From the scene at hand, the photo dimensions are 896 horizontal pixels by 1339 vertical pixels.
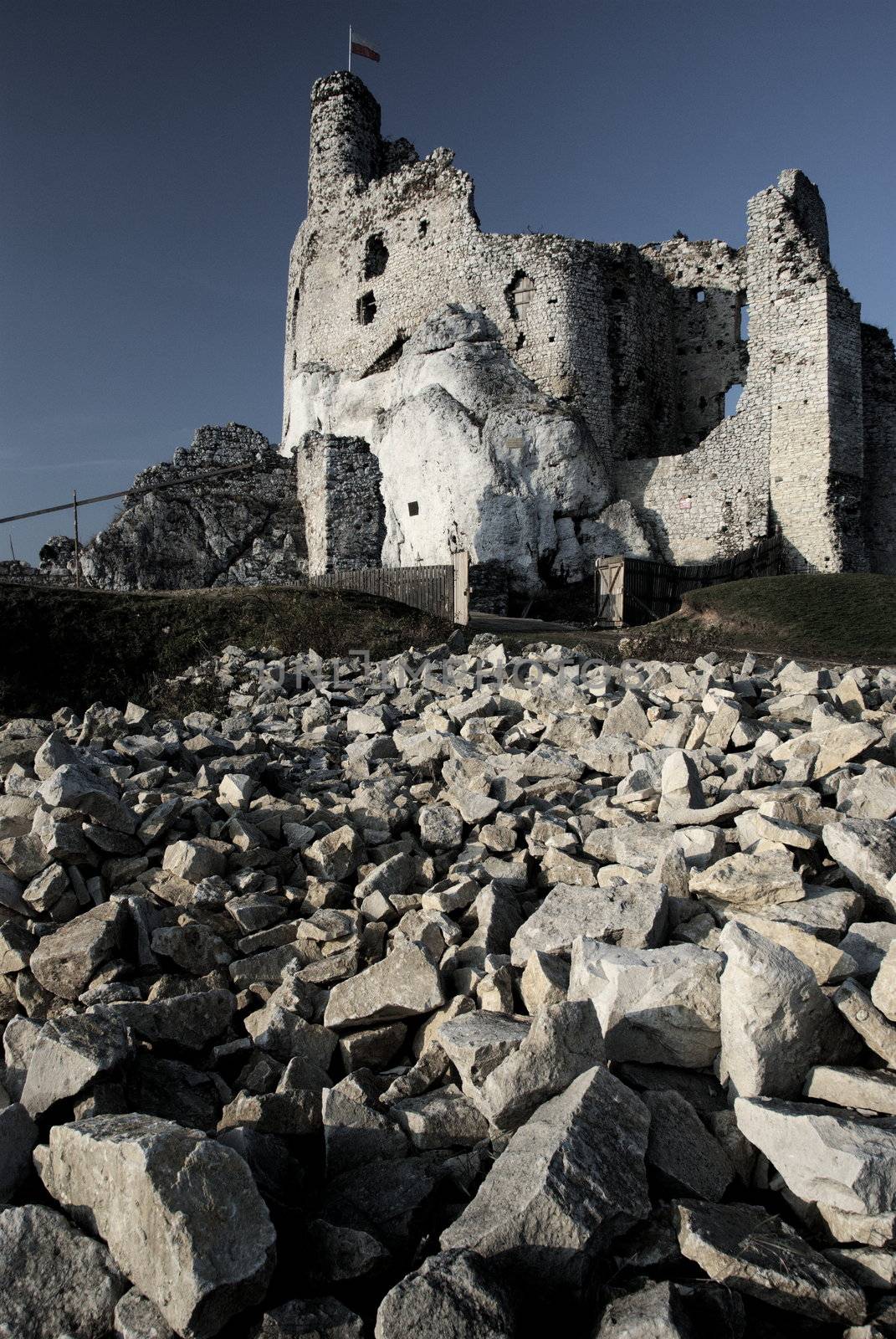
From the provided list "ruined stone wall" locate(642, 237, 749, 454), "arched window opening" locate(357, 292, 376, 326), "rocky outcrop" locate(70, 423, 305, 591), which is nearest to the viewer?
"rocky outcrop" locate(70, 423, 305, 591)

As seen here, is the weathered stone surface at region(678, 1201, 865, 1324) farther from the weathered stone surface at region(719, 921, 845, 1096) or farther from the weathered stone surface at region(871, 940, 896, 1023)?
the weathered stone surface at region(871, 940, 896, 1023)

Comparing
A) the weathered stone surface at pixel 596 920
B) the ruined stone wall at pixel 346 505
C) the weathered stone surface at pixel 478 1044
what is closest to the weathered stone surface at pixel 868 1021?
the weathered stone surface at pixel 596 920

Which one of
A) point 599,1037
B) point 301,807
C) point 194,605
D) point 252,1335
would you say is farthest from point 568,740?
point 194,605

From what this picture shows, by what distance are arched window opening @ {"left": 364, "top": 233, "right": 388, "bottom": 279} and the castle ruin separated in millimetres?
61

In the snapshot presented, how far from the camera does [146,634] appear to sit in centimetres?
1134

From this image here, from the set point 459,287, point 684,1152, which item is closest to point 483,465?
point 459,287

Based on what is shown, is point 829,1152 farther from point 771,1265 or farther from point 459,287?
point 459,287

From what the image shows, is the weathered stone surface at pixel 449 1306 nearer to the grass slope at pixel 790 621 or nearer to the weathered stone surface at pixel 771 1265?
the weathered stone surface at pixel 771 1265

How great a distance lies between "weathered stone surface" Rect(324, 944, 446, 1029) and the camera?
329 cm

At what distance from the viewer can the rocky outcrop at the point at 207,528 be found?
25.1 metres

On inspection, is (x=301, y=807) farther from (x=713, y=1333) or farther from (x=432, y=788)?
(x=713, y=1333)

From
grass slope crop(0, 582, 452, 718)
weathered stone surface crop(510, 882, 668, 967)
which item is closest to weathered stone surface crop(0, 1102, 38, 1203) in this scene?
weathered stone surface crop(510, 882, 668, 967)

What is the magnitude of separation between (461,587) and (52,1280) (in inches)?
522

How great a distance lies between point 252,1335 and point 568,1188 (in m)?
0.83
